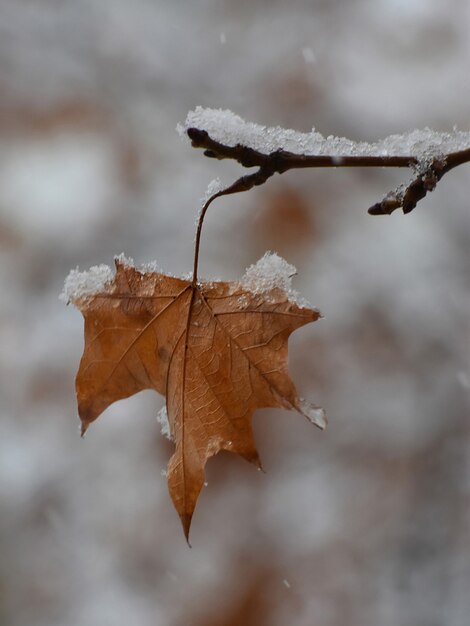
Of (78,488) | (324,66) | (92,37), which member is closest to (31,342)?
(78,488)

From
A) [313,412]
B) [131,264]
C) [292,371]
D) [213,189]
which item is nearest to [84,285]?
[131,264]

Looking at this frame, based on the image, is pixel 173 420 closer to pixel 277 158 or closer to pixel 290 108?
pixel 277 158

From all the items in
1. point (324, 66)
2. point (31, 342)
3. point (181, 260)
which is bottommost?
point (31, 342)

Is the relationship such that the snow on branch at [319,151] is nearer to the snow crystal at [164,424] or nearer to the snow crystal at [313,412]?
the snow crystal at [313,412]

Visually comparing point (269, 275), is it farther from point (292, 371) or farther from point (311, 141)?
point (292, 371)

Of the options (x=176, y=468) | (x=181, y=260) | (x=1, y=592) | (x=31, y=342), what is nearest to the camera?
(x=176, y=468)

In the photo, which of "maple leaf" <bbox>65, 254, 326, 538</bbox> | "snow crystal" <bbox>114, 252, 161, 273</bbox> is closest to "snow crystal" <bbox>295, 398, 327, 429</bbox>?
"maple leaf" <bbox>65, 254, 326, 538</bbox>

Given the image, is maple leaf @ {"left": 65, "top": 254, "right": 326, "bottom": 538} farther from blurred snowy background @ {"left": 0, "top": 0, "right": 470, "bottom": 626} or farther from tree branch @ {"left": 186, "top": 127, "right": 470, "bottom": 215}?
blurred snowy background @ {"left": 0, "top": 0, "right": 470, "bottom": 626}
